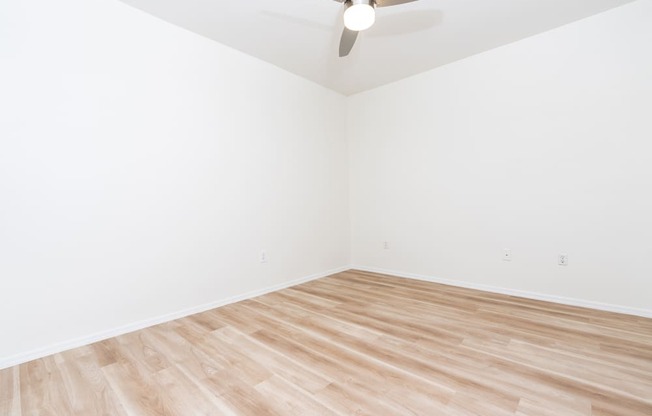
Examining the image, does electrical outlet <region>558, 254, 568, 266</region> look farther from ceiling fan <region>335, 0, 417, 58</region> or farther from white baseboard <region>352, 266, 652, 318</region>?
ceiling fan <region>335, 0, 417, 58</region>

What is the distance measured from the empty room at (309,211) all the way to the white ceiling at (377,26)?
24mm

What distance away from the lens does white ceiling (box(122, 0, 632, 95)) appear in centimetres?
229

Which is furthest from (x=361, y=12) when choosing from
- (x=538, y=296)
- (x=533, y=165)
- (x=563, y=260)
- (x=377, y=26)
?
(x=538, y=296)

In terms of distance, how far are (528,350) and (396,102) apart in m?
2.90

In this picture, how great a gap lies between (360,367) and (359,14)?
75.8 inches

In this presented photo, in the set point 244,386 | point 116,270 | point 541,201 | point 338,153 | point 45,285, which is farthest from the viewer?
point 338,153

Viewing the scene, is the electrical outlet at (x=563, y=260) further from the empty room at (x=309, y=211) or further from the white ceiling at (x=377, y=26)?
the white ceiling at (x=377, y=26)

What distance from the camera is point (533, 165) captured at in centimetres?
276

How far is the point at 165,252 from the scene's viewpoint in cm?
246

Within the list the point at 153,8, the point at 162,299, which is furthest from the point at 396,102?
the point at 162,299

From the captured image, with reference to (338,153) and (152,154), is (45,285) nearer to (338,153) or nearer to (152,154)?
(152,154)

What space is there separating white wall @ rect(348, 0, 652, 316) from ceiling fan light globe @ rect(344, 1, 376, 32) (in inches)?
77.2

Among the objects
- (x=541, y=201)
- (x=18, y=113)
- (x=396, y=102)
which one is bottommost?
(x=541, y=201)

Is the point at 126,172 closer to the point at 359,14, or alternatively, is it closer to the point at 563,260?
the point at 359,14
